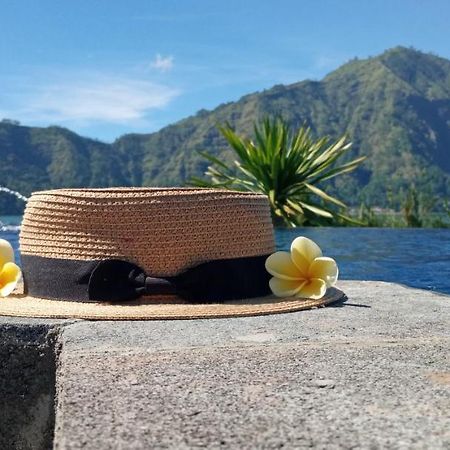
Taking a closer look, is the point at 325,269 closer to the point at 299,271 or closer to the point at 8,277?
the point at 299,271

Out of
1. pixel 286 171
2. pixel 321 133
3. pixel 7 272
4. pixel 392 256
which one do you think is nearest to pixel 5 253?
pixel 7 272

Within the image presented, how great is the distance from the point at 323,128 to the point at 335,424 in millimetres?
93698

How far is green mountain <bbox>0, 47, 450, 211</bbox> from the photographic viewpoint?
62219 millimetres

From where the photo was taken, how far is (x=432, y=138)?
102062 mm

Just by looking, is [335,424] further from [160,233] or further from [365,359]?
[160,233]

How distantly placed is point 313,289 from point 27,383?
0.79 meters

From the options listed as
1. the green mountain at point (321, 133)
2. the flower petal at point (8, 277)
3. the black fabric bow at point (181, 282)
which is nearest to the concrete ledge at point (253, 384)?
the black fabric bow at point (181, 282)

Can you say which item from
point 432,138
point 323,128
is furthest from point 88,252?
point 432,138

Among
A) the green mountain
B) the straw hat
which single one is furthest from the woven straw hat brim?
the green mountain

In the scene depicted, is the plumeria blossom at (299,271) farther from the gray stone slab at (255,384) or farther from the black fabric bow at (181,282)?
Result: the gray stone slab at (255,384)

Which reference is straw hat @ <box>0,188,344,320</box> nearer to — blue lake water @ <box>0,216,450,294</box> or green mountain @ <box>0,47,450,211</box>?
blue lake water @ <box>0,216,450,294</box>

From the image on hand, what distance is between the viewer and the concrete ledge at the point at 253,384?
2.51 ft

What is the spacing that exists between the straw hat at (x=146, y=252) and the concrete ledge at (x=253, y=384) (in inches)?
10.6

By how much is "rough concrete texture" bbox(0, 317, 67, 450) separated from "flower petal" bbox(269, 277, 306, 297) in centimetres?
65
